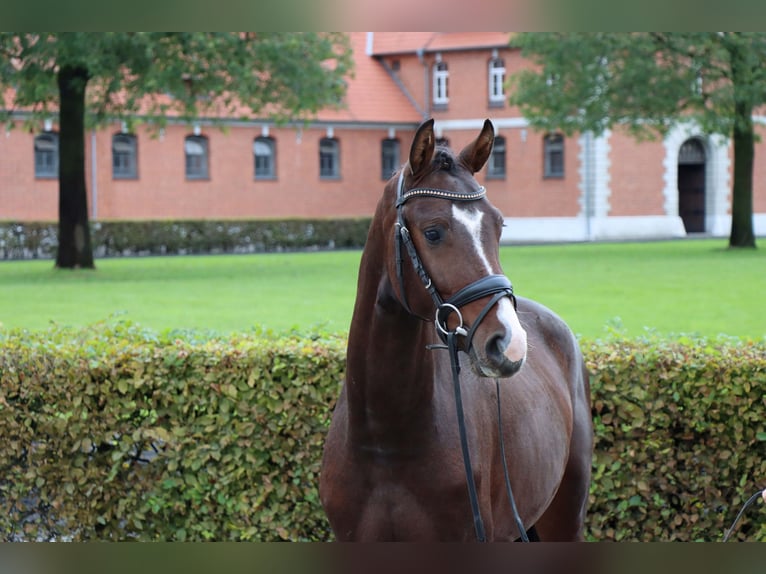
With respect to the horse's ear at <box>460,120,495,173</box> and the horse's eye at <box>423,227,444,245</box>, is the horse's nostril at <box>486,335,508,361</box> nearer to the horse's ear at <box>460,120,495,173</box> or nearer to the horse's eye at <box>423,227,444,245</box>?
the horse's eye at <box>423,227,444,245</box>

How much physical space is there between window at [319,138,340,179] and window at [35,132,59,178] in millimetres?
11558

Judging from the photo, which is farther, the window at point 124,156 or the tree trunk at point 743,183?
the window at point 124,156

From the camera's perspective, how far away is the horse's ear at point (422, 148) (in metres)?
3.21

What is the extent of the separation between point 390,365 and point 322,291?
17957 millimetres

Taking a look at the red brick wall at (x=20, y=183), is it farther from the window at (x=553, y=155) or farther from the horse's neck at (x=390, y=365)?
the horse's neck at (x=390, y=365)

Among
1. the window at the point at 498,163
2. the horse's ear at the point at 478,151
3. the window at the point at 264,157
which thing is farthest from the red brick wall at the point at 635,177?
the horse's ear at the point at 478,151

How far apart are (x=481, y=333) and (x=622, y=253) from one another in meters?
31.3

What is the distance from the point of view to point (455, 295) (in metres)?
3.12

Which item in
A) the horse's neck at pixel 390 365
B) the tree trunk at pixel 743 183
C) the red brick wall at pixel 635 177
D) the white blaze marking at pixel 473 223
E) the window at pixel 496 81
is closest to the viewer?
the white blaze marking at pixel 473 223

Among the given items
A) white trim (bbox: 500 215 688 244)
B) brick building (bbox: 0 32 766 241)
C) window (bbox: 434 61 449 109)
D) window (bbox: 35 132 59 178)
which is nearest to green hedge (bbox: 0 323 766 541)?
window (bbox: 35 132 59 178)

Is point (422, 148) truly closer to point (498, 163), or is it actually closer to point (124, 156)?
point (124, 156)

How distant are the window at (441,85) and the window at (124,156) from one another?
14.3 metres

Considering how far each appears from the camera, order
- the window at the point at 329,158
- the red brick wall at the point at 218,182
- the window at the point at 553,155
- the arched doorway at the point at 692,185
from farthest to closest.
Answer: the arched doorway at the point at 692,185 → the window at the point at 329,158 → the window at the point at 553,155 → the red brick wall at the point at 218,182

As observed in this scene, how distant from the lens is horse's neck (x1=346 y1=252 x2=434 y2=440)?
138 inches
